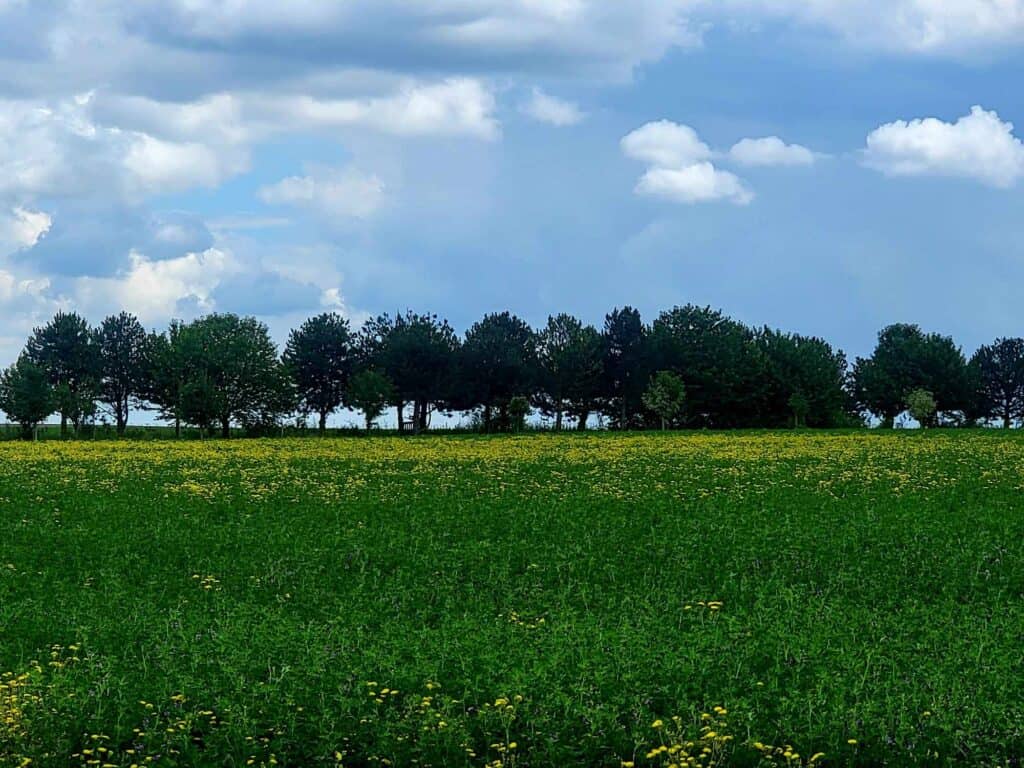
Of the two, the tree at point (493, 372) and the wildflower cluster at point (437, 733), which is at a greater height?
the tree at point (493, 372)

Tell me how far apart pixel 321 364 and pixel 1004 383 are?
76.6 m

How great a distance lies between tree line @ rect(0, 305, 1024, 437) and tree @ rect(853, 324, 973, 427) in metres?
0.15

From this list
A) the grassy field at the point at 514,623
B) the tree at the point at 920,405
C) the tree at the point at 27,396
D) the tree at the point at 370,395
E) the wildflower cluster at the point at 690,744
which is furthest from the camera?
the tree at the point at 920,405

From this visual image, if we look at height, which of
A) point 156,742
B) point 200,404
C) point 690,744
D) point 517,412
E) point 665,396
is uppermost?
point 665,396

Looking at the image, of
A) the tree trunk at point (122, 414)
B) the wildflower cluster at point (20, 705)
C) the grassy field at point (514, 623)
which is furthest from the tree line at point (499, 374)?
the wildflower cluster at point (20, 705)

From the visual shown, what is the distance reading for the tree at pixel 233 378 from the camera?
100 metres

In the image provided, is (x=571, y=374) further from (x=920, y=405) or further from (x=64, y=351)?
(x=64, y=351)

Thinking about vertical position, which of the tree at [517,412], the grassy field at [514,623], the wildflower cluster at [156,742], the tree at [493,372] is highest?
the tree at [493,372]

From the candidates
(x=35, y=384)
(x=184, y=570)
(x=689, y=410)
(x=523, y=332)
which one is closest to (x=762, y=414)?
(x=689, y=410)

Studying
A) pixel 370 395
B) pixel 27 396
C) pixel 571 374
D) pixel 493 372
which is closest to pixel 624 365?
pixel 571 374

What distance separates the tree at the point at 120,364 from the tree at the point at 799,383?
6165cm

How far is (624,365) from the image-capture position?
114000 millimetres

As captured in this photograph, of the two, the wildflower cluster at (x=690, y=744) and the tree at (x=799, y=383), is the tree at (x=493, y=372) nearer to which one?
the tree at (x=799, y=383)

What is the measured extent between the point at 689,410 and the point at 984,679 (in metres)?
99.1
